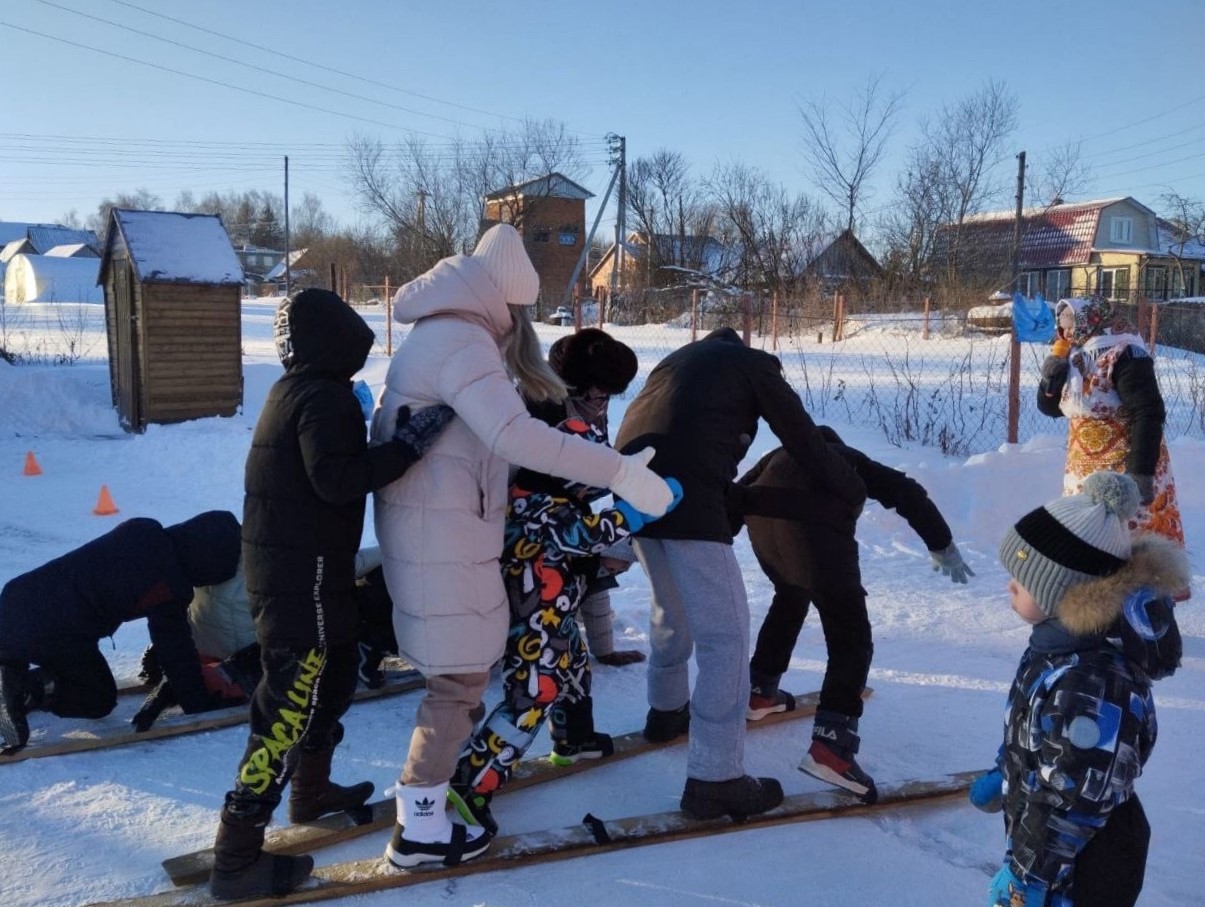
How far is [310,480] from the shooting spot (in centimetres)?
255

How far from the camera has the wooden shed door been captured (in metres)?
13.0

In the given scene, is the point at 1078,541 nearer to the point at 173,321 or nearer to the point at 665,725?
the point at 665,725

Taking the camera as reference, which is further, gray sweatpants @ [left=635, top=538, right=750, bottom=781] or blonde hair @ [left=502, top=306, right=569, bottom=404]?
gray sweatpants @ [left=635, top=538, right=750, bottom=781]

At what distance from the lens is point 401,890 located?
106 inches

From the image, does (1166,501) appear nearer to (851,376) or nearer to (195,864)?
(195,864)

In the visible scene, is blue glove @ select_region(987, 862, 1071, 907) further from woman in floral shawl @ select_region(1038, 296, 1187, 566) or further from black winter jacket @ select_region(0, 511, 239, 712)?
woman in floral shawl @ select_region(1038, 296, 1187, 566)

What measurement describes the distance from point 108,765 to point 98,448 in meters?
8.84

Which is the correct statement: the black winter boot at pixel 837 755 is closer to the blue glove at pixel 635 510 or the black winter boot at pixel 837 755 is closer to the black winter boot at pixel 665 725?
the black winter boot at pixel 665 725

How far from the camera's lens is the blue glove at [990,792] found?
7.61 feet

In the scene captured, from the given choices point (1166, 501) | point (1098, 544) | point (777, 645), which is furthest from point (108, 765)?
point (1166, 501)

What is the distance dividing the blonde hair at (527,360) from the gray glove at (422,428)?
32 centimetres

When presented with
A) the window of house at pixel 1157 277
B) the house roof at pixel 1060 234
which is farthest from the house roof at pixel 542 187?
the window of house at pixel 1157 277

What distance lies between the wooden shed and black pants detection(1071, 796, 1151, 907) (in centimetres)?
1304

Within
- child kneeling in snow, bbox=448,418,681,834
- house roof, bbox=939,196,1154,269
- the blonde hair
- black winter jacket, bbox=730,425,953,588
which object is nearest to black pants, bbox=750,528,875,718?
black winter jacket, bbox=730,425,953,588
